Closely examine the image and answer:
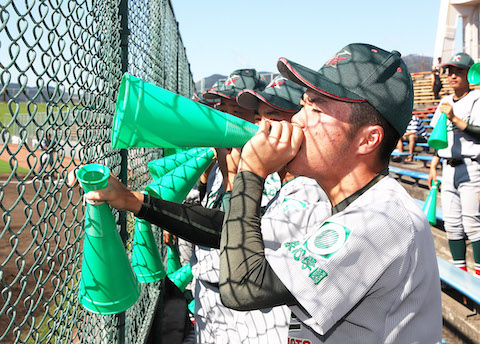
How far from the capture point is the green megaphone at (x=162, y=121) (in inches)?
46.8

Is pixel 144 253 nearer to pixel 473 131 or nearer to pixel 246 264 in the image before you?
pixel 246 264

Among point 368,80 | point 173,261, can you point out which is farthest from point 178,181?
point 173,261

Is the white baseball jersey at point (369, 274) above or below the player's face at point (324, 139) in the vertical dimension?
below

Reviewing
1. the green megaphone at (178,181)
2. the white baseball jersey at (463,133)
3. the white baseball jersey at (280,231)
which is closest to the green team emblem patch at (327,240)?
the white baseball jersey at (280,231)

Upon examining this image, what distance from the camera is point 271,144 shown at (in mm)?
1272

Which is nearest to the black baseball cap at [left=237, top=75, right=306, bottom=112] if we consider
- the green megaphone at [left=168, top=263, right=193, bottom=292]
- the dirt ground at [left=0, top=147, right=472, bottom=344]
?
the dirt ground at [left=0, top=147, right=472, bottom=344]

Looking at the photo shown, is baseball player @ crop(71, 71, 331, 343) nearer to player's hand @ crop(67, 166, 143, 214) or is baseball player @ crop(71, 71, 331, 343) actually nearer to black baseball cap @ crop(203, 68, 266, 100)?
player's hand @ crop(67, 166, 143, 214)

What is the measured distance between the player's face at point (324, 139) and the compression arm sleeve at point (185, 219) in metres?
0.60

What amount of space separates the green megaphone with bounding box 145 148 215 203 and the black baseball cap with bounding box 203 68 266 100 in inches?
31.1

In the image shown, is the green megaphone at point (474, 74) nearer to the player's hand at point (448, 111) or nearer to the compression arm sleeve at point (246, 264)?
the player's hand at point (448, 111)

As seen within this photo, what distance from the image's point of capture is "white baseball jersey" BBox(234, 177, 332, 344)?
1.59 meters

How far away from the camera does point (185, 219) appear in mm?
1698

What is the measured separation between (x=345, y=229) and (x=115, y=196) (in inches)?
32.1

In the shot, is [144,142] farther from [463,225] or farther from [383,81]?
[463,225]
